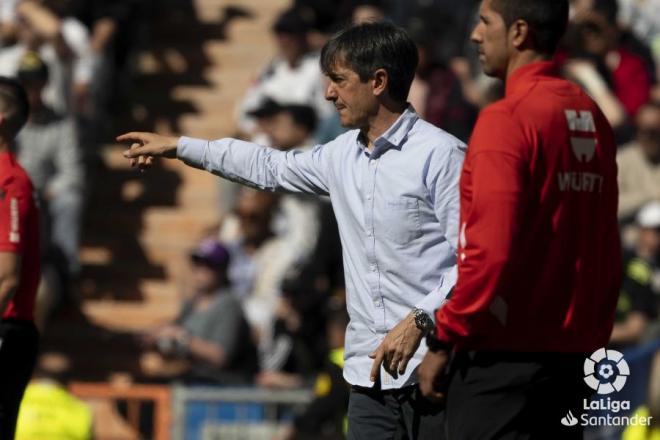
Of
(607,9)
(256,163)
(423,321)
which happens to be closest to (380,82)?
(256,163)

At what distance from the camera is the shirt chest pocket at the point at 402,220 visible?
16.6 feet

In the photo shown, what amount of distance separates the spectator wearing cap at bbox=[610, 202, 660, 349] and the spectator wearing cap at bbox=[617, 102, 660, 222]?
199mm

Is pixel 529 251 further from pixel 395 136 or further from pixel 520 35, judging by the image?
pixel 395 136

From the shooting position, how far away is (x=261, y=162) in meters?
5.43

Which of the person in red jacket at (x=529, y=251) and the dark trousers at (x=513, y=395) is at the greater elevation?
the person in red jacket at (x=529, y=251)

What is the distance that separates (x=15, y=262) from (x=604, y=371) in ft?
7.63

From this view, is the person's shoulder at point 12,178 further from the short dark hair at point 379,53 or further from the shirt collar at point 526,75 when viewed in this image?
the shirt collar at point 526,75

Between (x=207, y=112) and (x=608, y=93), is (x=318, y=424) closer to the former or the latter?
(x=608, y=93)

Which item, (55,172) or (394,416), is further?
(55,172)

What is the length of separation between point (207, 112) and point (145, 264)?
1979 millimetres

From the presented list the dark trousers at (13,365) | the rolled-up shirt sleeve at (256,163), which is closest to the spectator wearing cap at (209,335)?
the dark trousers at (13,365)

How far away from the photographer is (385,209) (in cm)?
509

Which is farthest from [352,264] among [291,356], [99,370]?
[99,370]

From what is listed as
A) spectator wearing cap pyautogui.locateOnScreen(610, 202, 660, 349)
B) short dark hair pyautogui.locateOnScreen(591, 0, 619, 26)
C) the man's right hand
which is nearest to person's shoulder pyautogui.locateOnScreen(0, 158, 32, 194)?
the man's right hand
